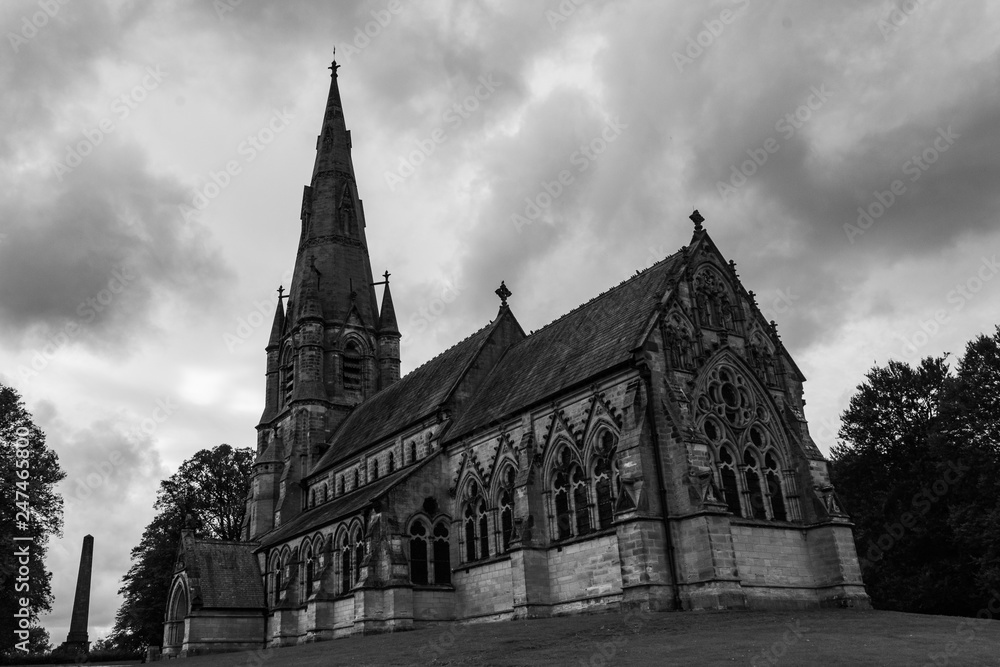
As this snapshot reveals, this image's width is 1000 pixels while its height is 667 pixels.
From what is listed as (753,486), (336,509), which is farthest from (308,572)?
(753,486)

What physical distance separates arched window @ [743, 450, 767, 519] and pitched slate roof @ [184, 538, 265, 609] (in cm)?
2768

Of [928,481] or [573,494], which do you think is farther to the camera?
[928,481]

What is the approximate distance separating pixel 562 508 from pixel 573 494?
2.59 feet

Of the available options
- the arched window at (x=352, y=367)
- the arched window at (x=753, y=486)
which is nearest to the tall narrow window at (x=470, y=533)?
the arched window at (x=753, y=486)

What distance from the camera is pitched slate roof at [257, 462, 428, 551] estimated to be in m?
36.7

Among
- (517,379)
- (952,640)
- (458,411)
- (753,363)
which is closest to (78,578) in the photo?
(458,411)

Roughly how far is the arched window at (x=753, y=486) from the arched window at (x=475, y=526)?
10.7 meters

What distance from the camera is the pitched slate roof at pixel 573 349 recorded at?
3097 centimetres

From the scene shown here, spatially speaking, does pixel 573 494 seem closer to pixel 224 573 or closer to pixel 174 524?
pixel 224 573

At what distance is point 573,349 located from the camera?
3466 cm

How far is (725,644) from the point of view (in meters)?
18.0

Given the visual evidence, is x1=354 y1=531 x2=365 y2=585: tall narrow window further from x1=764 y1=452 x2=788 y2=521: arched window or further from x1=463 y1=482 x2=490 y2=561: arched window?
x1=764 y1=452 x2=788 y2=521: arched window

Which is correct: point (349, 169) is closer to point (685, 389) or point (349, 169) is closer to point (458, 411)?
point (458, 411)

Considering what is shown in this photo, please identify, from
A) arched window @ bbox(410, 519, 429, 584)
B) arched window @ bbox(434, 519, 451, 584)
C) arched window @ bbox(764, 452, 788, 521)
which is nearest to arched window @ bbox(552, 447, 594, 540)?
arched window @ bbox(764, 452, 788, 521)
